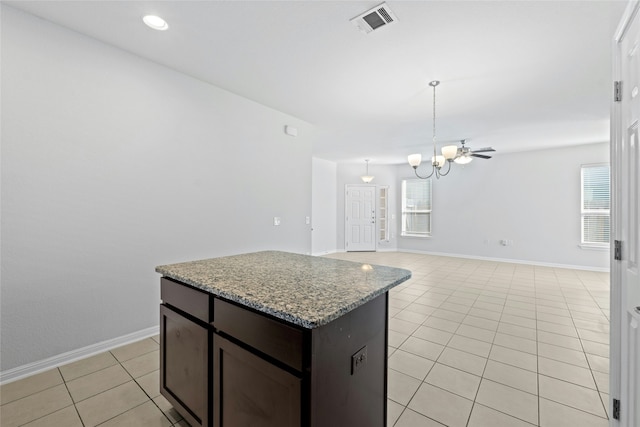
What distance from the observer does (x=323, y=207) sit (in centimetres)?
761

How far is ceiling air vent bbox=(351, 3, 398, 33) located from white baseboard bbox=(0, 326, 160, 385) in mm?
3306

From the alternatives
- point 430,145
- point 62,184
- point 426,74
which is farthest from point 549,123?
point 62,184

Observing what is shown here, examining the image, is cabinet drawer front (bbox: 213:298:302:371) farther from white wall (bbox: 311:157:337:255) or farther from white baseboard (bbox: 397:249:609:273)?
white baseboard (bbox: 397:249:609:273)

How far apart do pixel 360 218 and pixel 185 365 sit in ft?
22.9

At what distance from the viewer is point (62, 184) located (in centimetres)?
213

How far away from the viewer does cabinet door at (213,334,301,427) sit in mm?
989

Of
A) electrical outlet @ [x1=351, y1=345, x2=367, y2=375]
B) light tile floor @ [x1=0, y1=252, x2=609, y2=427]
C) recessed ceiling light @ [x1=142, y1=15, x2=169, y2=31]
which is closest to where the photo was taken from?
electrical outlet @ [x1=351, y1=345, x2=367, y2=375]

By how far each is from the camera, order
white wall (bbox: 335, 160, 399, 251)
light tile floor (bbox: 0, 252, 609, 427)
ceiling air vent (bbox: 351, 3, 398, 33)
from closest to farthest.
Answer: light tile floor (bbox: 0, 252, 609, 427)
ceiling air vent (bbox: 351, 3, 398, 33)
white wall (bbox: 335, 160, 399, 251)

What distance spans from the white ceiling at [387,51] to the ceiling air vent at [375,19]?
0.12 feet

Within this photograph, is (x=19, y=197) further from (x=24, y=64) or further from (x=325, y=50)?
(x=325, y=50)

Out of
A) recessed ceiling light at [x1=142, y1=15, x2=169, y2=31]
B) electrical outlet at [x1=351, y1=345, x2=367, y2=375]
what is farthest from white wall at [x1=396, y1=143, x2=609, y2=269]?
recessed ceiling light at [x1=142, y1=15, x2=169, y2=31]

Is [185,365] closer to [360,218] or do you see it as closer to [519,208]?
[360,218]

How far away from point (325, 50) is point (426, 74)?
44.4 inches

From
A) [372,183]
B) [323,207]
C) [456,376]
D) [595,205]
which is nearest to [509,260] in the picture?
[595,205]
